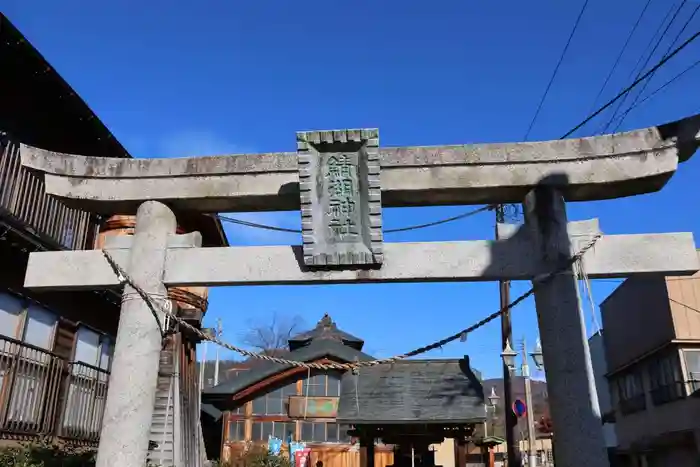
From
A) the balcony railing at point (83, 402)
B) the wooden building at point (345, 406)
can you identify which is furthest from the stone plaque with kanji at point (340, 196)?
the wooden building at point (345, 406)

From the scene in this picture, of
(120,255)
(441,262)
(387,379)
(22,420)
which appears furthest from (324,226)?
(387,379)

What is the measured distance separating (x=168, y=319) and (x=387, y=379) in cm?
1036

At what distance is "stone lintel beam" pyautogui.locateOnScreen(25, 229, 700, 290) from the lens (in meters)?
5.76

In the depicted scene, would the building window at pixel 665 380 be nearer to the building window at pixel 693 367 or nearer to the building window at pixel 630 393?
the building window at pixel 693 367

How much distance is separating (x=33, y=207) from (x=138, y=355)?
261 inches

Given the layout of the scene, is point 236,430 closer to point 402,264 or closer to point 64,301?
point 64,301

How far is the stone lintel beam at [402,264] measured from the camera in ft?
18.9

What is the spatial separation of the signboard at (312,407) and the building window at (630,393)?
11.2 metres

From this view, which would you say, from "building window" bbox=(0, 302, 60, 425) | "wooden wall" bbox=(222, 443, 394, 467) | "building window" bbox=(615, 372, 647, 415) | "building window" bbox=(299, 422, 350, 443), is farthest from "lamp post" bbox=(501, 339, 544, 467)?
"building window" bbox=(0, 302, 60, 425)

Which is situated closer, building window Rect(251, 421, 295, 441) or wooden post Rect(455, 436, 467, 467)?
wooden post Rect(455, 436, 467, 467)

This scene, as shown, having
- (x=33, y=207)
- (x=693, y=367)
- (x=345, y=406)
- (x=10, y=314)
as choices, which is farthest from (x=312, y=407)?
(x=33, y=207)

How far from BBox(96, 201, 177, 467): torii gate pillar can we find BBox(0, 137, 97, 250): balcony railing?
4012 mm

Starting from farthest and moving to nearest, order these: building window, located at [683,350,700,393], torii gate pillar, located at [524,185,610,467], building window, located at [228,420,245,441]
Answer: building window, located at [228,420,245,441] → building window, located at [683,350,700,393] → torii gate pillar, located at [524,185,610,467]

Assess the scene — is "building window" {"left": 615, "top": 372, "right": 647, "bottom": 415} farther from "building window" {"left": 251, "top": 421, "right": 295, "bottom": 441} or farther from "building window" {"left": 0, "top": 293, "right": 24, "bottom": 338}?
"building window" {"left": 0, "top": 293, "right": 24, "bottom": 338}
